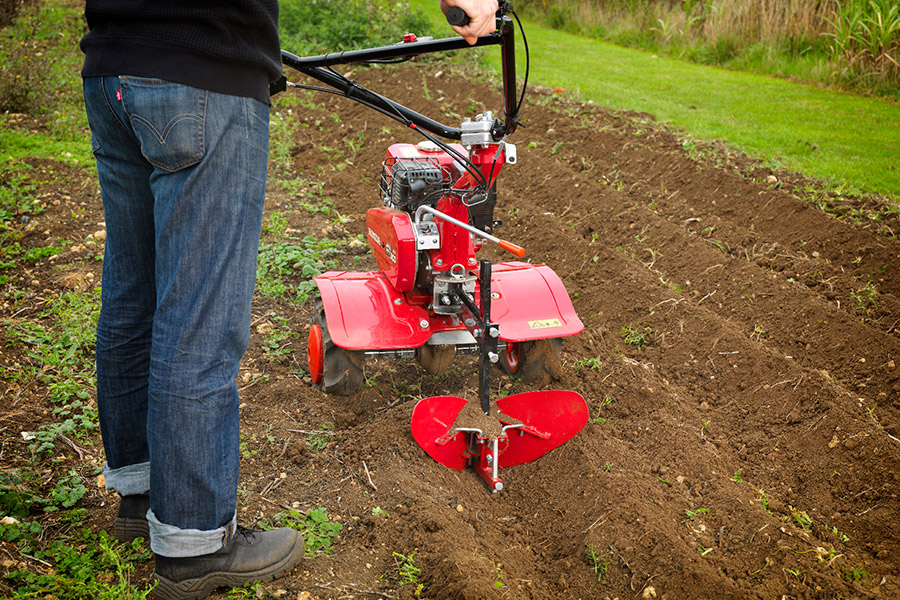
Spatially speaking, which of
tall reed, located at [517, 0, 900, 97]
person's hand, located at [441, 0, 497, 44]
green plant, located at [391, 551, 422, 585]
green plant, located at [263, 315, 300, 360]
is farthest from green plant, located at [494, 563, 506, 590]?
tall reed, located at [517, 0, 900, 97]

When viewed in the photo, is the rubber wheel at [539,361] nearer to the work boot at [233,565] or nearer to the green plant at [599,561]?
the green plant at [599,561]

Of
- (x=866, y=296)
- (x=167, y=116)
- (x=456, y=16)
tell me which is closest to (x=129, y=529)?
(x=167, y=116)

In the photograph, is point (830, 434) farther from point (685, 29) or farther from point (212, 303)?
point (685, 29)

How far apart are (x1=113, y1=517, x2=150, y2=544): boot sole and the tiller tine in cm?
113

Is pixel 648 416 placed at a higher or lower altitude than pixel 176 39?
lower

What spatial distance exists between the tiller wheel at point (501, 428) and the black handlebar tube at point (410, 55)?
77cm

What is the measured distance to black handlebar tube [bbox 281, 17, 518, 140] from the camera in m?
2.69

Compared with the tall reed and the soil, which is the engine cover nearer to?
the soil

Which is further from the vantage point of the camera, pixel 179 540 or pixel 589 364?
pixel 589 364

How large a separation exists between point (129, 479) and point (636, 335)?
2.93m

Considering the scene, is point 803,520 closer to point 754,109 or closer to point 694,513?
point 694,513

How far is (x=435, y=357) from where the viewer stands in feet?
12.1

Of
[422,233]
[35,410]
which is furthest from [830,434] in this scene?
[35,410]

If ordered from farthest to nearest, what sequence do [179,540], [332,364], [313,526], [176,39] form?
[332,364] < [313,526] < [179,540] < [176,39]
